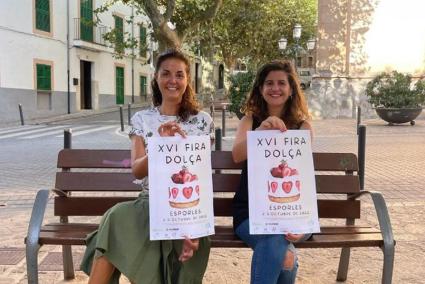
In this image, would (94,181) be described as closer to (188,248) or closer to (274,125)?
(188,248)

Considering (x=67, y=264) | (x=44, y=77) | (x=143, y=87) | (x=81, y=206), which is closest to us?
(x=81, y=206)

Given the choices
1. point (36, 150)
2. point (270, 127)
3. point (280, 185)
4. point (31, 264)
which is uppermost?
point (270, 127)

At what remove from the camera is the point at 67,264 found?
12.1 ft

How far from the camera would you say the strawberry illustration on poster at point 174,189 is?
2.71 meters

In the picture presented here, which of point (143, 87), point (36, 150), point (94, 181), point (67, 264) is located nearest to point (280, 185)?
point (94, 181)

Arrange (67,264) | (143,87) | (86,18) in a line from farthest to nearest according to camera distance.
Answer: (143,87)
(86,18)
(67,264)

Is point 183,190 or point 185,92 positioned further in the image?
point 185,92

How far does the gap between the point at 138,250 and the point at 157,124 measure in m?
0.80

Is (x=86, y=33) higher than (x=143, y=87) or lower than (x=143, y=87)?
higher

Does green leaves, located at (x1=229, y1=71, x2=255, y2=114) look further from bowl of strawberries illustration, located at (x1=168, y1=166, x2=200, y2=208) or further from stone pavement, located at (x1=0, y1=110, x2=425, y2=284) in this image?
bowl of strawberries illustration, located at (x1=168, y1=166, x2=200, y2=208)

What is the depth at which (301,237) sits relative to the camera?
2916mm

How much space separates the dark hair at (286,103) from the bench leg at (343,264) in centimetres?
107

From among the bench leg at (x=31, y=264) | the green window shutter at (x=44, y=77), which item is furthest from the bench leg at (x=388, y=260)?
the green window shutter at (x=44, y=77)

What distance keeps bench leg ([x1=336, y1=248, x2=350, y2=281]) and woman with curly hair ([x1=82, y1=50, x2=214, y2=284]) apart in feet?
3.95
